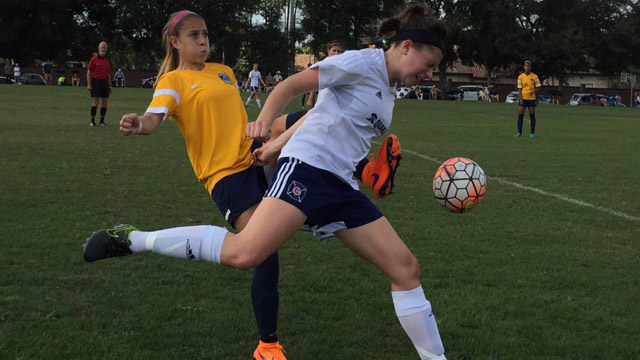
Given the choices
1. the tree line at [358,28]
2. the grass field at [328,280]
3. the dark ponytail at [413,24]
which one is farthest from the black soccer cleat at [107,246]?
the tree line at [358,28]

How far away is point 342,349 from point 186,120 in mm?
1563

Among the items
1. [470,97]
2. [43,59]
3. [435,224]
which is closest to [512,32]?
[470,97]

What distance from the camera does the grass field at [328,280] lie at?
155 inches

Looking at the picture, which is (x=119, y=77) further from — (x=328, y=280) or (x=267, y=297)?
(x=267, y=297)

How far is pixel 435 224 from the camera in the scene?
7.10 metres

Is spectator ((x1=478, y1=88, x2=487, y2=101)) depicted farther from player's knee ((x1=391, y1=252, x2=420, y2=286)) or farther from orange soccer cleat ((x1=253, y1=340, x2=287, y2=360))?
player's knee ((x1=391, y1=252, x2=420, y2=286))

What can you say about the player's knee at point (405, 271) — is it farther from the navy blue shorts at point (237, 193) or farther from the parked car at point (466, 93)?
the parked car at point (466, 93)

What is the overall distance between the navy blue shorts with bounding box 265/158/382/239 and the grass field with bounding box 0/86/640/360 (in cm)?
100

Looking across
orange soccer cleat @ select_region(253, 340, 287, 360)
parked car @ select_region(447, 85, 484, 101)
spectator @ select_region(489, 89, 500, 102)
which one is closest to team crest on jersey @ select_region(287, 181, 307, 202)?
orange soccer cleat @ select_region(253, 340, 287, 360)

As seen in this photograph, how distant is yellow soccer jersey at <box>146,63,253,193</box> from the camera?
11.9 feet

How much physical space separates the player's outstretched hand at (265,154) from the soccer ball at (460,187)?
45.8 inches

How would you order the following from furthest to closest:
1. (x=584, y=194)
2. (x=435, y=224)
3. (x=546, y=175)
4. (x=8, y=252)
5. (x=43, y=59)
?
(x=43, y=59) → (x=546, y=175) → (x=584, y=194) → (x=435, y=224) → (x=8, y=252)

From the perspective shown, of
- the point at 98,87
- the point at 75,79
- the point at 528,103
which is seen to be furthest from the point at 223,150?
the point at 75,79

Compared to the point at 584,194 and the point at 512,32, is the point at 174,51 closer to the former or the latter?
the point at 584,194
